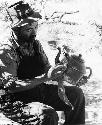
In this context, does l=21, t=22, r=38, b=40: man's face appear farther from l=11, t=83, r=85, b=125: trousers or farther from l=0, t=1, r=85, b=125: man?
l=11, t=83, r=85, b=125: trousers

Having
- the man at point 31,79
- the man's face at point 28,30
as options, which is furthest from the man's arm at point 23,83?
the man's face at point 28,30

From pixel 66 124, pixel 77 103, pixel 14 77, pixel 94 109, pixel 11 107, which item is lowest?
pixel 94 109

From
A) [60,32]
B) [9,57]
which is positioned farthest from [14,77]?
[60,32]

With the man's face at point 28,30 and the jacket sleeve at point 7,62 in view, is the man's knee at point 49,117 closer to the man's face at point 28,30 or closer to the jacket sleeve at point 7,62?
the jacket sleeve at point 7,62

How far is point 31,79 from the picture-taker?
3729 millimetres

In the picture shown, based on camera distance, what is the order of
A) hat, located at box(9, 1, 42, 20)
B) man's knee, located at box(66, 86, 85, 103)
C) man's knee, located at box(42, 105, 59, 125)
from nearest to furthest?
1. man's knee, located at box(42, 105, 59, 125)
2. hat, located at box(9, 1, 42, 20)
3. man's knee, located at box(66, 86, 85, 103)

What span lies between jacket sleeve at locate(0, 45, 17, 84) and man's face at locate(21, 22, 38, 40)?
10.4 inches

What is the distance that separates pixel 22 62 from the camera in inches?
160

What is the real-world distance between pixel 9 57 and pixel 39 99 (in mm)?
779

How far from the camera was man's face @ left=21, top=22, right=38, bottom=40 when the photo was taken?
3928 mm

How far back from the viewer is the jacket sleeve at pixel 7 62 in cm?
359

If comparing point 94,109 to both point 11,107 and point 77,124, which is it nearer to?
point 77,124

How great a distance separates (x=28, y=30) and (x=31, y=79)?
2.10 feet

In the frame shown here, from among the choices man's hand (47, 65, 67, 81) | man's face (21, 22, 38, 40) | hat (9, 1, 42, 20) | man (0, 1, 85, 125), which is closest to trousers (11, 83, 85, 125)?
man (0, 1, 85, 125)
